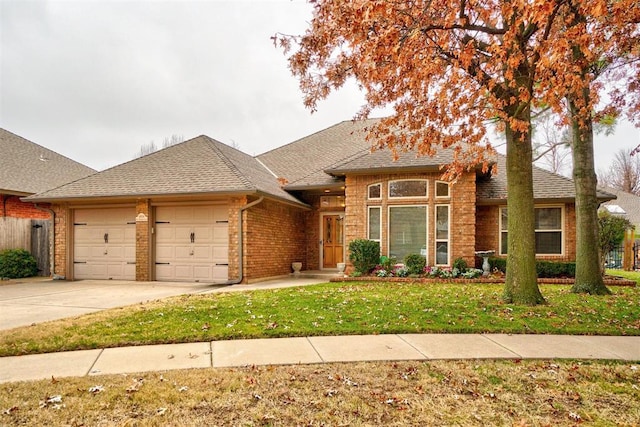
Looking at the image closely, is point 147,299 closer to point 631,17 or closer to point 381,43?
point 381,43

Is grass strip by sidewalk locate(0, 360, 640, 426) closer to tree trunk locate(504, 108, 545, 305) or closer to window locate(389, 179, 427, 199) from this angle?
tree trunk locate(504, 108, 545, 305)

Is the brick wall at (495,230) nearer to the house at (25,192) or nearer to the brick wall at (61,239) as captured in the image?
the brick wall at (61,239)

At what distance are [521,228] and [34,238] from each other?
1593cm

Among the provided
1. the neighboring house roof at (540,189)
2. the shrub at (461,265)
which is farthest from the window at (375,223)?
the neighboring house roof at (540,189)

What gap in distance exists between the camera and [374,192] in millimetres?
13031

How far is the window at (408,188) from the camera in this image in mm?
12664

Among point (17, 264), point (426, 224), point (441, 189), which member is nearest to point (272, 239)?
point (426, 224)

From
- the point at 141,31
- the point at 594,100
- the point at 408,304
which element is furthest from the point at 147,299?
the point at 141,31

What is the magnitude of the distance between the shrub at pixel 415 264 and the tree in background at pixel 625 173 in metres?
44.7

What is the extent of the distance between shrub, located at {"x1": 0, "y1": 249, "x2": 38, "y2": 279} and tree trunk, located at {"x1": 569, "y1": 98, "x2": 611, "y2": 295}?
55.6 feet

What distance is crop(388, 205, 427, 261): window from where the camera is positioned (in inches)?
498

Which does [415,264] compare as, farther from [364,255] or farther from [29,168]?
[29,168]

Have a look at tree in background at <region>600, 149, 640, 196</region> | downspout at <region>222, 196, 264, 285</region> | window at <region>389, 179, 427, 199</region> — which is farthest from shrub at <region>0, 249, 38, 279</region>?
tree in background at <region>600, 149, 640, 196</region>

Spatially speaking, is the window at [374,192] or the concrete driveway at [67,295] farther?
the window at [374,192]
